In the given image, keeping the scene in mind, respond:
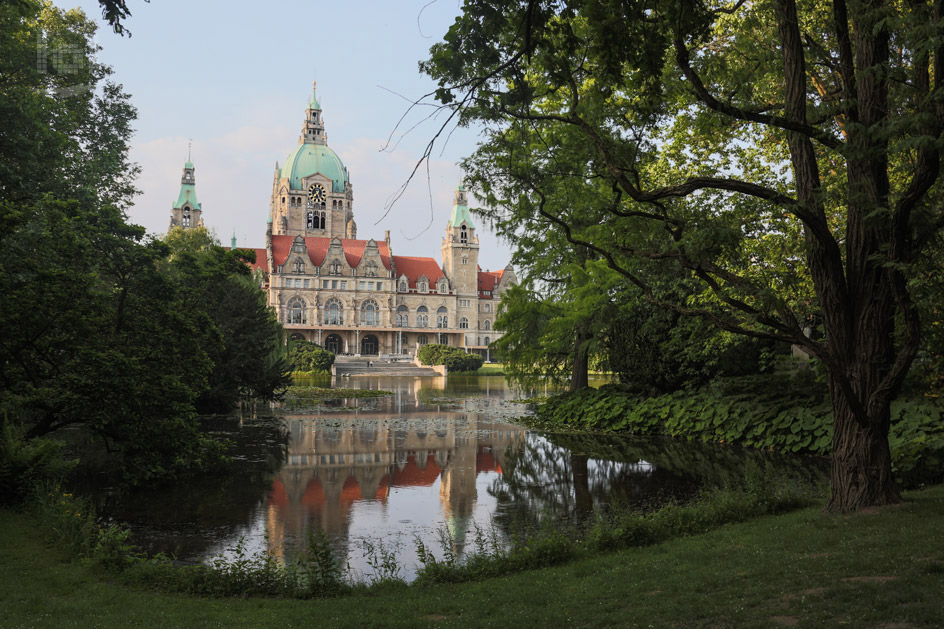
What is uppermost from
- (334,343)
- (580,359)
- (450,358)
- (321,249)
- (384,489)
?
(321,249)

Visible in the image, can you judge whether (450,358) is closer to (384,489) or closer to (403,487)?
(403,487)

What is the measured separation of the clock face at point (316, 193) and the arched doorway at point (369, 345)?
2160 cm

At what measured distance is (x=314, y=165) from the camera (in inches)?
3969

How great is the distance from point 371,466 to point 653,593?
1010 cm

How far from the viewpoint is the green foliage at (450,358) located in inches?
2469

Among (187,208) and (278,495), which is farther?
(187,208)

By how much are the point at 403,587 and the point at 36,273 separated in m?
8.63

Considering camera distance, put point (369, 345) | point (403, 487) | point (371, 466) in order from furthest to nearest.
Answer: point (369, 345)
point (371, 466)
point (403, 487)

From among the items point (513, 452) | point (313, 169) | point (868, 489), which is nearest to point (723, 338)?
point (513, 452)

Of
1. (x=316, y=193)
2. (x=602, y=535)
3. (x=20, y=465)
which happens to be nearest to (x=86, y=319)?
(x=20, y=465)

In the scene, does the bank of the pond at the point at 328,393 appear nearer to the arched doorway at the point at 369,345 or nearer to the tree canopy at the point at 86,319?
the tree canopy at the point at 86,319

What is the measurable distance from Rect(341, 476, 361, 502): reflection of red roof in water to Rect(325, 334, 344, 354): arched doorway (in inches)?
3033

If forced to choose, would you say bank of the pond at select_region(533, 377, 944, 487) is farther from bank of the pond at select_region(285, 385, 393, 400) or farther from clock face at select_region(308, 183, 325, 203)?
clock face at select_region(308, 183, 325, 203)

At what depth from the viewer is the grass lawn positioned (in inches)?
193
